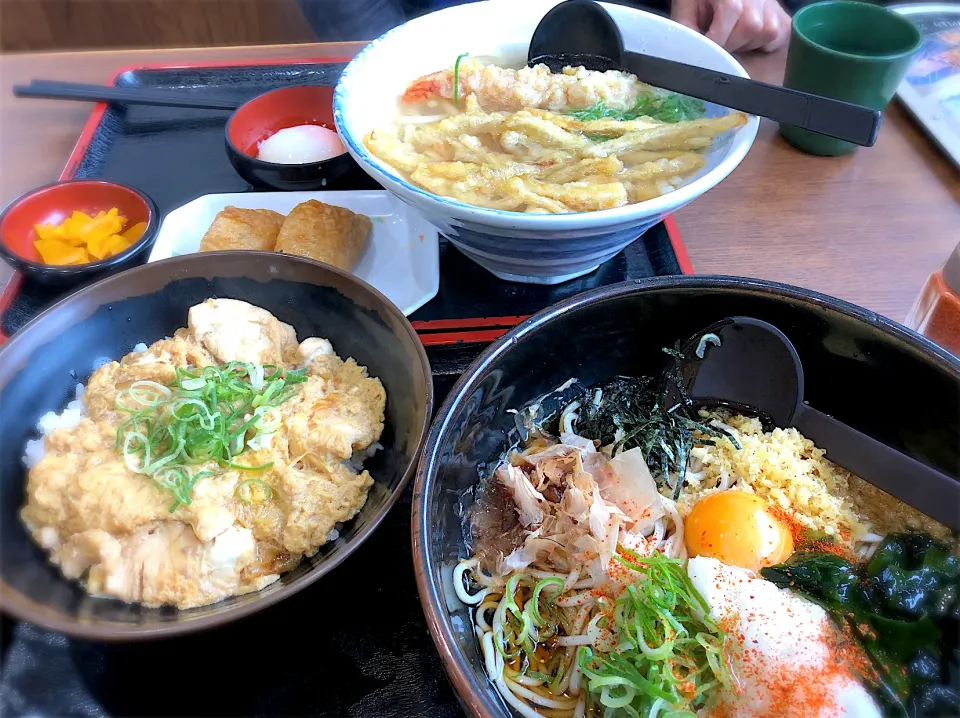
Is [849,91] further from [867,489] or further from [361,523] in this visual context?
[361,523]

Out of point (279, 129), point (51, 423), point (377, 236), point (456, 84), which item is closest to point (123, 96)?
point (279, 129)

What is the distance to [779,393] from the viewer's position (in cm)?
105

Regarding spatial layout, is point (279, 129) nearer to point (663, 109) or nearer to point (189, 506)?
point (663, 109)

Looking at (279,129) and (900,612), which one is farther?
(279,129)

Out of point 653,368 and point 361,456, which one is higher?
point 653,368

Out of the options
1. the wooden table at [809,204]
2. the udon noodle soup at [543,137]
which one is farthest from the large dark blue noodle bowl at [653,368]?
the wooden table at [809,204]

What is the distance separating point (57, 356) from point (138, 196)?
24.0 inches

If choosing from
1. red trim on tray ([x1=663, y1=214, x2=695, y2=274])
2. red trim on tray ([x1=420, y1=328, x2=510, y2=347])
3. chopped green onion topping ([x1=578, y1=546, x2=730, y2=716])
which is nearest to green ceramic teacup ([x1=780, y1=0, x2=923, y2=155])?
red trim on tray ([x1=663, y1=214, x2=695, y2=274])

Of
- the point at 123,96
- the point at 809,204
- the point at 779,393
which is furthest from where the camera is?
the point at 123,96

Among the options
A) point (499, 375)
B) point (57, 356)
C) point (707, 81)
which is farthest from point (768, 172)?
point (57, 356)

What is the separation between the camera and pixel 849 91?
5.63ft

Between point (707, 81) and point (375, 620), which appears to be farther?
point (707, 81)

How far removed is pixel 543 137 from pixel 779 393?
0.74 meters

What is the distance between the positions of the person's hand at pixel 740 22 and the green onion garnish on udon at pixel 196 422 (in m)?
1.88
